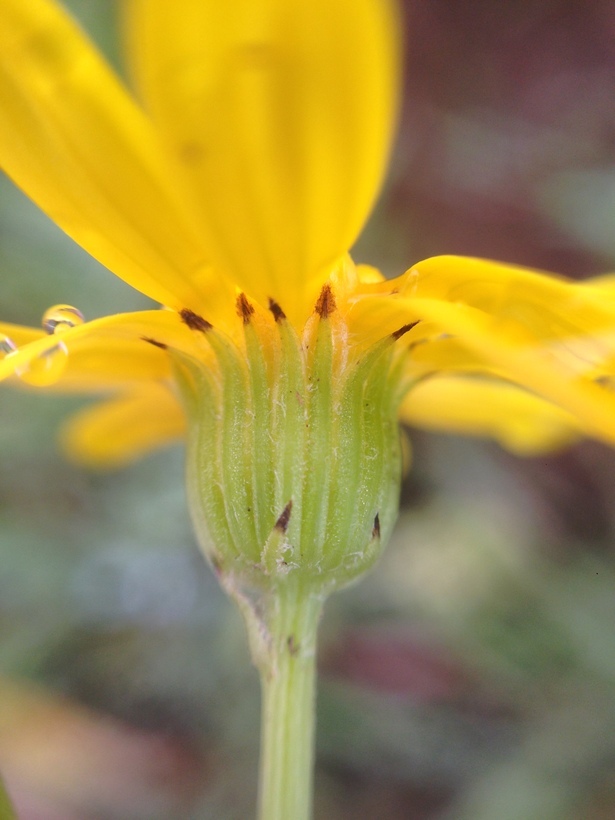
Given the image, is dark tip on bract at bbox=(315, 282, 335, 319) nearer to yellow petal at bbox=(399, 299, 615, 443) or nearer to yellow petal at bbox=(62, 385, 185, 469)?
yellow petal at bbox=(399, 299, 615, 443)

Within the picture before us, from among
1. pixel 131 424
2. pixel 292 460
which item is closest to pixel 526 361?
pixel 292 460

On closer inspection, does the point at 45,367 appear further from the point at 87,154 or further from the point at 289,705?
the point at 289,705

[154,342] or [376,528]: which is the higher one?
[154,342]

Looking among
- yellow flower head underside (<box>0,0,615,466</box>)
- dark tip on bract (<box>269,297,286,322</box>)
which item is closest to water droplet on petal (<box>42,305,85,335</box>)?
yellow flower head underside (<box>0,0,615,466</box>)

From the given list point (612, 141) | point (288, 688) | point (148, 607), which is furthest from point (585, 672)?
point (612, 141)

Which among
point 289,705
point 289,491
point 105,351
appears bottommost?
point 289,705

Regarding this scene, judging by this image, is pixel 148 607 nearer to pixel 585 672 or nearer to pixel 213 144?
pixel 585 672
